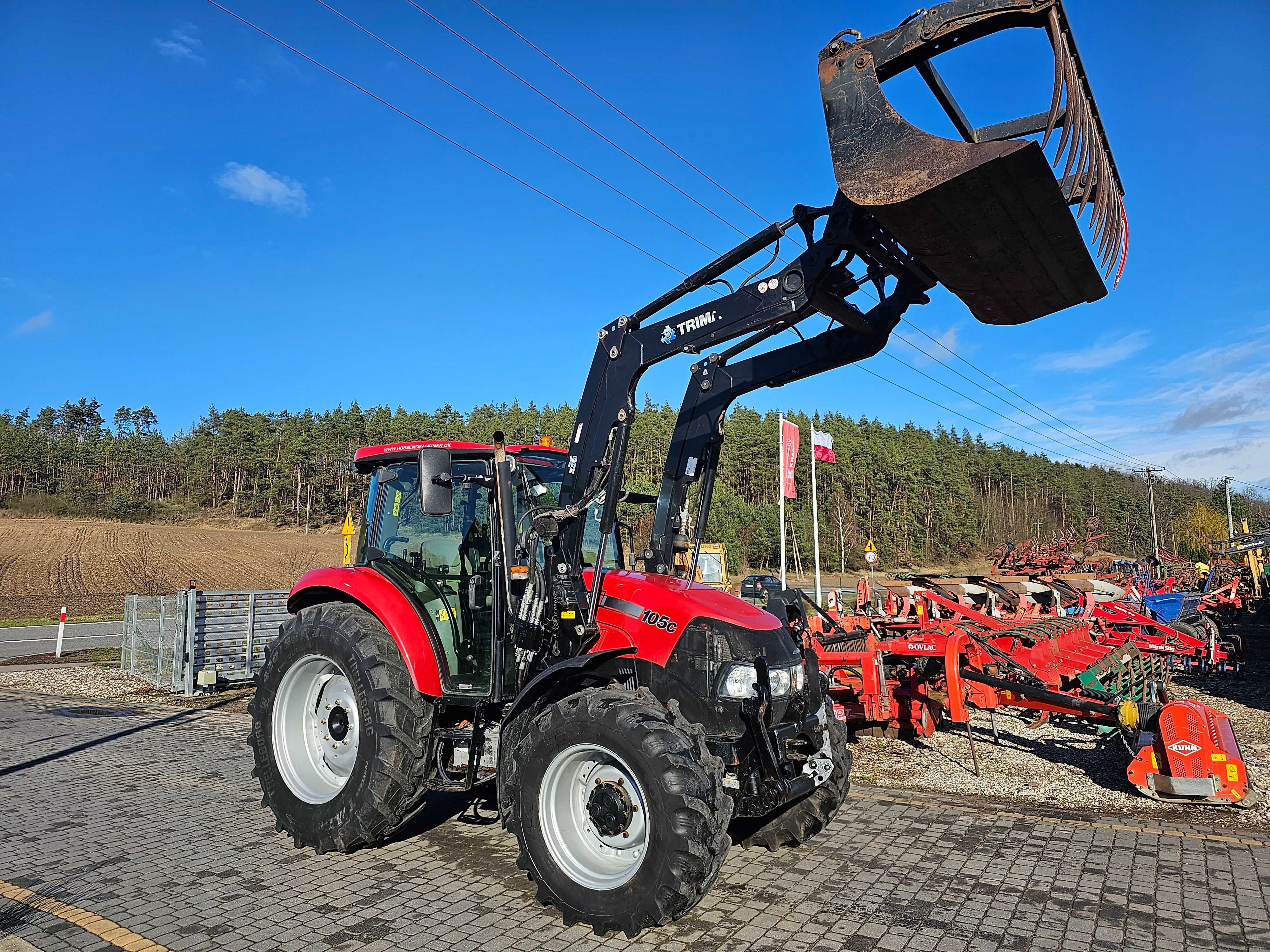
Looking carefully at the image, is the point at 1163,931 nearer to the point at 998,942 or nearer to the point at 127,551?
the point at 998,942

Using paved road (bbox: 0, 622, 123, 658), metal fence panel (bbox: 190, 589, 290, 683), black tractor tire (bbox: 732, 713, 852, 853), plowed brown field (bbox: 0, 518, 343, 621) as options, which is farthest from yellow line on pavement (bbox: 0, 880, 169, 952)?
plowed brown field (bbox: 0, 518, 343, 621)

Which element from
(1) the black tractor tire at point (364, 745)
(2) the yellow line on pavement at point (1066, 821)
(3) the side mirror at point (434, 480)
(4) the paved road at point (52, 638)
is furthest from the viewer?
(4) the paved road at point (52, 638)

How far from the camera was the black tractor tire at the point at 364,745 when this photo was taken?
15.9 ft

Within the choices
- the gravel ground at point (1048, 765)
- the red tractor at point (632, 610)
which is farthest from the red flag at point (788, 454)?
the red tractor at point (632, 610)

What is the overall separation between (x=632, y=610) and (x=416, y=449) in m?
1.97

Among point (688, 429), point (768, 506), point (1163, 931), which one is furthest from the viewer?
point (768, 506)

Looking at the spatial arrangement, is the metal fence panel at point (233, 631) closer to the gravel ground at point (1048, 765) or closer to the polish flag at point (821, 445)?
the gravel ground at point (1048, 765)

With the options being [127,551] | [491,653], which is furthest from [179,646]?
[127,551]

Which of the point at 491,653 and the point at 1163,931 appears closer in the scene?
the point at 1163,931

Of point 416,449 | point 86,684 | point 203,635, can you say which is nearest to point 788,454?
point 203,635

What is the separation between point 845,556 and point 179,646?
5447 cm

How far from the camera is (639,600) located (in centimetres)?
471

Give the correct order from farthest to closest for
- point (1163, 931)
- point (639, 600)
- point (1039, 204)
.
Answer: point (639, 600)
point (1163, 931)
point (1039, 204)

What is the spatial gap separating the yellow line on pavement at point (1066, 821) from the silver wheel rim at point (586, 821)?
10.4 ft
